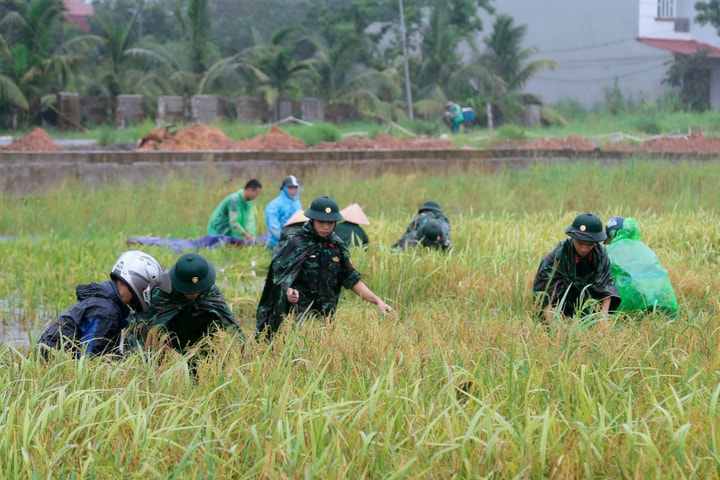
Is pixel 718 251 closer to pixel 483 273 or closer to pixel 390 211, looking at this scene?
pixel 483 273

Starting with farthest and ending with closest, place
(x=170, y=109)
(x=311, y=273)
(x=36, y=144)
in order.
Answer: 1. (x=170, y=109)
2. (x=36, y=144)
3. (x=311, y=273)

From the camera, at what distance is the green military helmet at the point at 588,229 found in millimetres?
7070

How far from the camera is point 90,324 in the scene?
5.82 metres

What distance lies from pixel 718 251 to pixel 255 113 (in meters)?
24.7

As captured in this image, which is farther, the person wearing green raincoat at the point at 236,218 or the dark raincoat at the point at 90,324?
the person wearing green raincoat at the point at 236,218

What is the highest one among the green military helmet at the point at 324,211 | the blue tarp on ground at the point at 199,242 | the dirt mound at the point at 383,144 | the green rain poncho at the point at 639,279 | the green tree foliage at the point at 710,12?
the green tree foliage at the point at 710,12

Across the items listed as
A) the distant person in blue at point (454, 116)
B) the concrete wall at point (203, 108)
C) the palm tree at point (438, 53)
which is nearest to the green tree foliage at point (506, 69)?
the palm tree at point (438, 53)

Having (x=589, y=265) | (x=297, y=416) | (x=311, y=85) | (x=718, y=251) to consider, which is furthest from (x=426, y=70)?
(x=297, y=416)

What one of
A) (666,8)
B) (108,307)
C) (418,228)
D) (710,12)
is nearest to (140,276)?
(108,307)

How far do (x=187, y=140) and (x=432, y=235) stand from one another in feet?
48.7

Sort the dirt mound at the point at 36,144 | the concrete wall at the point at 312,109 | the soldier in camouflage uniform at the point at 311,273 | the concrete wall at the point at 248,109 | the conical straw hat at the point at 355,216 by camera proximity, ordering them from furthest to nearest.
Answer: the concrete wall at the point at 312,109 → the concrete wall at the point at 248,109 → the dirt mound at the point at 36,144 → the conical straw hat at the point at 355,216 → the soldier in camouflage uniform at the point at 311,273

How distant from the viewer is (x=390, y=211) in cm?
1596

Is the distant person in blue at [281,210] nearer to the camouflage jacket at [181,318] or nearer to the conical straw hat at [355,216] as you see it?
the conical straw hat at [355,216]

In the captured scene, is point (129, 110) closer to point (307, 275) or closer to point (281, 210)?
point (281, 210)
